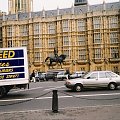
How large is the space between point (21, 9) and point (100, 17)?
3811 centimetres

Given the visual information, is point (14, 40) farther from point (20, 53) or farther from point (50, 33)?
point (20, 53)

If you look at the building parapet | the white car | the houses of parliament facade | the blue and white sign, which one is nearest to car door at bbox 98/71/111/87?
the white car

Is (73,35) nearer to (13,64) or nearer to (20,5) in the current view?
(20,5)

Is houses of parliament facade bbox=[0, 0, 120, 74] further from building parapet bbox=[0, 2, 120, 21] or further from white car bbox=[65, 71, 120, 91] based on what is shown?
white car bbox=[65, 71, 120, 91]

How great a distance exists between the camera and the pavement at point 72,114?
11.5 metres

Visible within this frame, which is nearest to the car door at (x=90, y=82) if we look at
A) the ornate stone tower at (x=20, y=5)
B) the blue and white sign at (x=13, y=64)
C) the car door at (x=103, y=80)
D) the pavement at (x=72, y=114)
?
the car door at (x=103, y=80)

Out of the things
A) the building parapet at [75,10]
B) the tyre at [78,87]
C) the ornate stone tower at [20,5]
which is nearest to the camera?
the tyre at [78,87]

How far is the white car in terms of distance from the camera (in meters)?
21.6

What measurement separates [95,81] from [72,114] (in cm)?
981

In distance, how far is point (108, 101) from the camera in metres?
16.1

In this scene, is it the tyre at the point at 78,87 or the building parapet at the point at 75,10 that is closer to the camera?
the tyre at the point at 78,87

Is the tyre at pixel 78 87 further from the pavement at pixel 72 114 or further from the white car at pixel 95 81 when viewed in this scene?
the pavement at pixel 72 114

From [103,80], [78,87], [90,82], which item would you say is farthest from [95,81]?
[78,87]

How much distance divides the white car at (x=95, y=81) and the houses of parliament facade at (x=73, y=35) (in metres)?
47.2
